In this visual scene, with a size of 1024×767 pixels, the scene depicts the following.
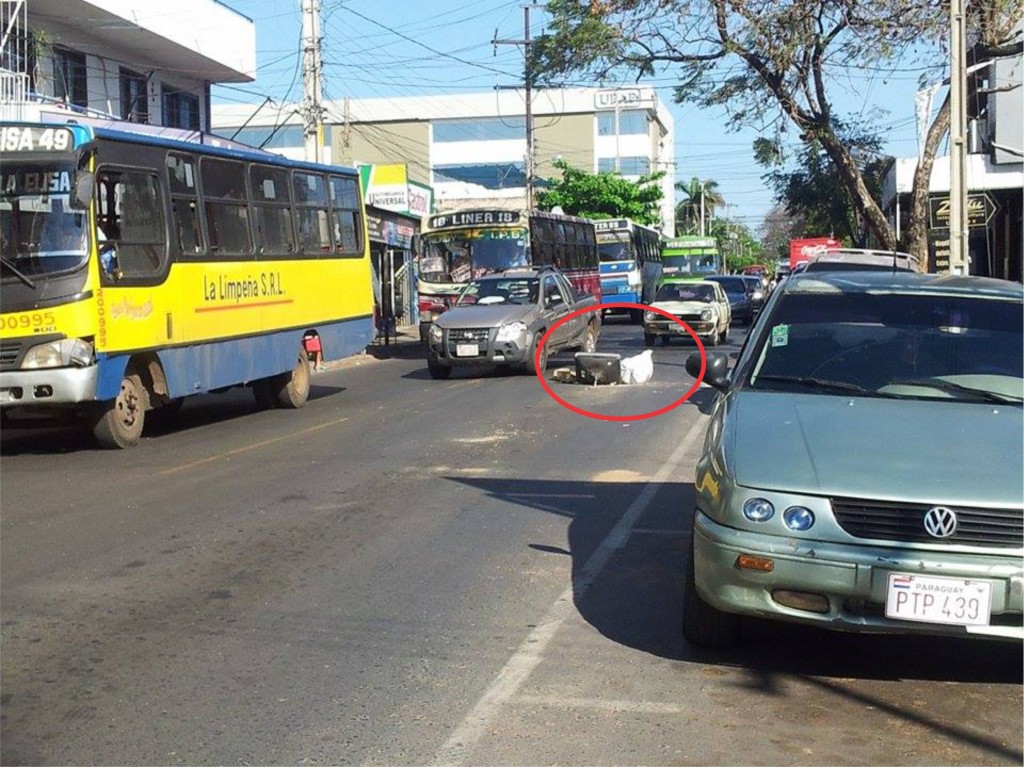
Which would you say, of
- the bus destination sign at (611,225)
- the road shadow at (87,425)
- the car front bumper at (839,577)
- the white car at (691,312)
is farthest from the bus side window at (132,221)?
the bus destination sign at (611,225)

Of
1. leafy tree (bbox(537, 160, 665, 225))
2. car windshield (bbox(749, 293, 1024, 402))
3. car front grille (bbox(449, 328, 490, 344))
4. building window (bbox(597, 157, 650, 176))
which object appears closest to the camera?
car windshield (bbox(749, 293, 1024, 402))

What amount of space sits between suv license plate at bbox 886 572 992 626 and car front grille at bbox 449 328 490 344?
16193mm

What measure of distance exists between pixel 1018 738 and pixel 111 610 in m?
4.51

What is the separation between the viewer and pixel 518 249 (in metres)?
30.2

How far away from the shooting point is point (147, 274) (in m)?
13.8

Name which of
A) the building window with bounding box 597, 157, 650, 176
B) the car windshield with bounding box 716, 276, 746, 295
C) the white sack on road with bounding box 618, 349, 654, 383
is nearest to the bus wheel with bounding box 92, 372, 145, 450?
the white sack on road with bounding box 618, 349, 654, 383

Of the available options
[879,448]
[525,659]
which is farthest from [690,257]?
[879,448]

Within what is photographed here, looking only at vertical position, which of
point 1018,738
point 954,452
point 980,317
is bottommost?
point 1018,738

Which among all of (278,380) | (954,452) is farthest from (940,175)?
(954,452)

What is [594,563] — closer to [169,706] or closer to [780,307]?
[780,307]

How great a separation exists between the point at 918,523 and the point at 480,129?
263ft

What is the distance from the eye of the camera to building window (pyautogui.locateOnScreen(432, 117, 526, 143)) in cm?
8312

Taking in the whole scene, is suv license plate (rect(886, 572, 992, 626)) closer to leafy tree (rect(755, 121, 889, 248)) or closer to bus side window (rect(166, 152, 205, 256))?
bus side window (rect(166, 152, 205, 256))

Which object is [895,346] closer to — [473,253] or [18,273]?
[18,273]
